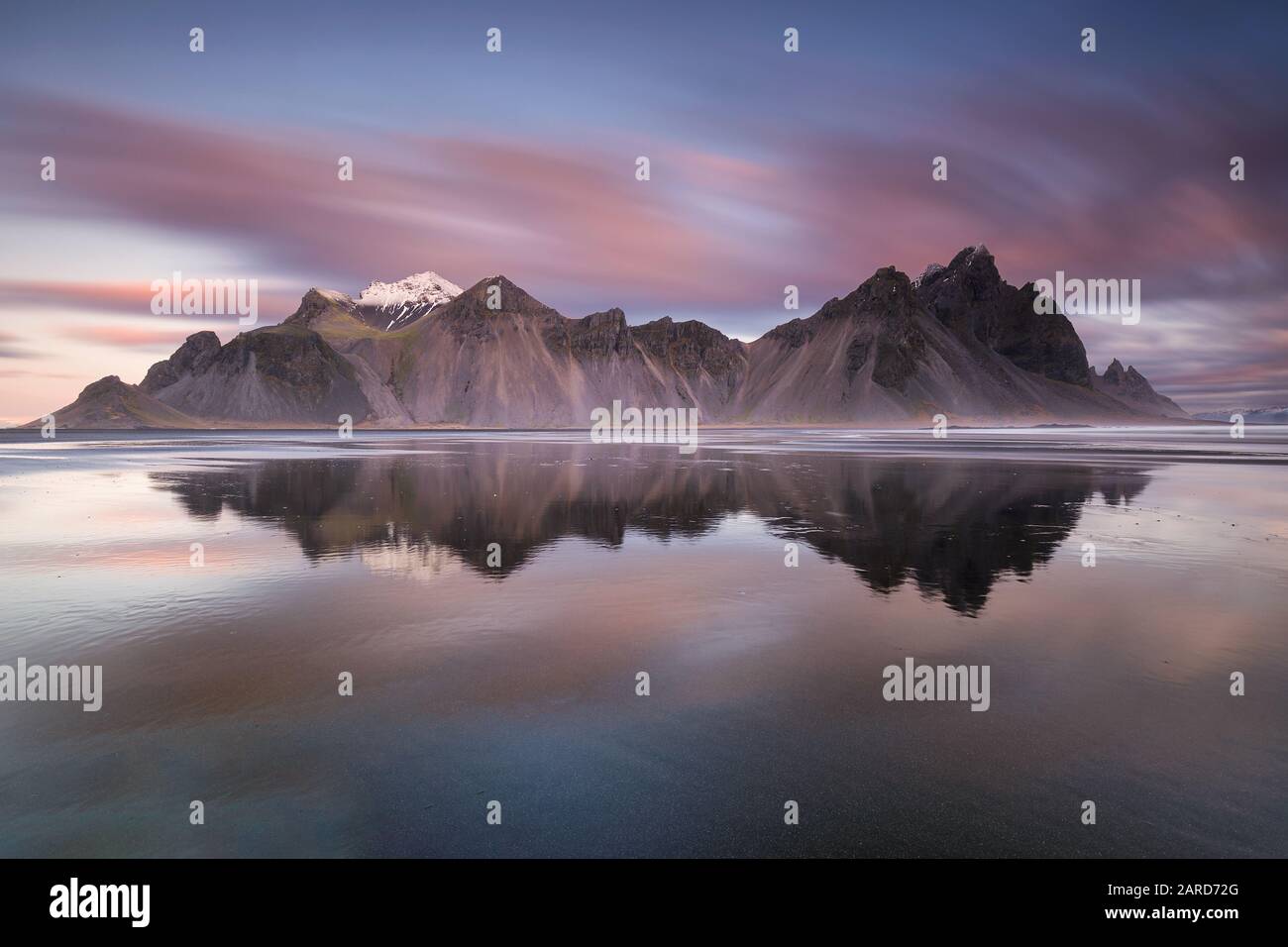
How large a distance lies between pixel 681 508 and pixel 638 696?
18.7 meters

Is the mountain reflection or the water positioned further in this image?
the mountain reflection

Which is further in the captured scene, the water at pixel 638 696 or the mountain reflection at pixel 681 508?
the mountain reflection at pixel 681 508

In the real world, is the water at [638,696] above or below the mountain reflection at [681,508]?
below

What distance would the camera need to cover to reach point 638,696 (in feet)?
29.5

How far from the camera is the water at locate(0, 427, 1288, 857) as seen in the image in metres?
6.08

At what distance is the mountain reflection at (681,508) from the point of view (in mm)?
17766

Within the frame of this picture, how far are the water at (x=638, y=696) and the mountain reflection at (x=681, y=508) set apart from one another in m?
0.30

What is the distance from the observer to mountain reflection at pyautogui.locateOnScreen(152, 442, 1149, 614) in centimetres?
1777

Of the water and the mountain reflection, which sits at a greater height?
the mountain reflection

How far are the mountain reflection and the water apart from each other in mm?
304

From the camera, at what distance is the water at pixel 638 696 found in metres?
6.08
